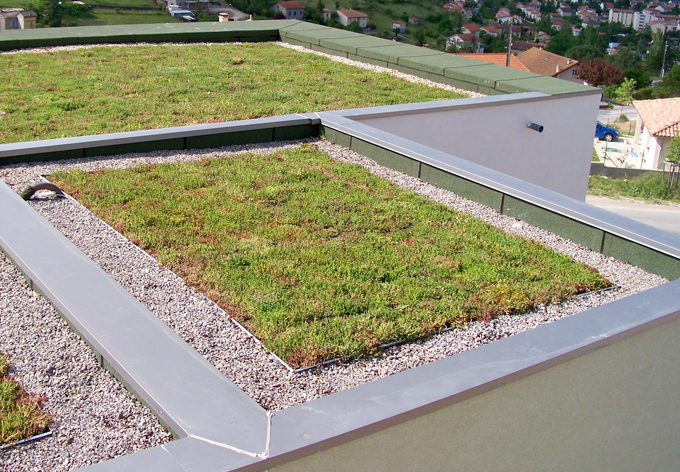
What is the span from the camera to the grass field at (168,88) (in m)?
8.69

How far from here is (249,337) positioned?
3936 millimetres

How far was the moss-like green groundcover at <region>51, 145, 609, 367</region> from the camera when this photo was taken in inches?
163

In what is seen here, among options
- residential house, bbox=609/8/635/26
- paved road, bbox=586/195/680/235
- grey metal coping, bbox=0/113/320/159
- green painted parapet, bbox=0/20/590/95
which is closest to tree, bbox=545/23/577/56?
residential house, bbox=609/8/635/26

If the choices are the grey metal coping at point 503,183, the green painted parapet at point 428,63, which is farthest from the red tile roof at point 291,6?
the grey metal coping at point 503,183

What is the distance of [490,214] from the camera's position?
6.04 meters

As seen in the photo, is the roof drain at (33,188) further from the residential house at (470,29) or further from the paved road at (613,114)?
the residential house at (470,29)

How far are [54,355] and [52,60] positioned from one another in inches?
413

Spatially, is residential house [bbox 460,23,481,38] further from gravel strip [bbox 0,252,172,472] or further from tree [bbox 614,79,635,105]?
gravel strip [bbox 0,252,172,472]

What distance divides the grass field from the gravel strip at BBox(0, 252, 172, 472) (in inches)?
182

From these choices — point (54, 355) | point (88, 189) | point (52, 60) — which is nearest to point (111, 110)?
point (88, 189)

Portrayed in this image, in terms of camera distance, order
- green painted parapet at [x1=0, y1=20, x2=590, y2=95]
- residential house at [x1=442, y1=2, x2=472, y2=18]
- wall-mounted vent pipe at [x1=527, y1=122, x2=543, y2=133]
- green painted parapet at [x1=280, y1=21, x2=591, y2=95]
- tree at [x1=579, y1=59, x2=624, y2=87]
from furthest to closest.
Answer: residential house at [x1=442, y1=2, x2=472, y2=18]
tree at [x1=579, y1=59, x2=624, y2=87]
green painted parapet at [x1=0, y1=20, x2=590, y2=95]
green painted parapet at [x1=280, y1=21, x2=591, y2=95]
wall-mounted vent pipe at [x1=527, y1=122, x2=543, y2=133]

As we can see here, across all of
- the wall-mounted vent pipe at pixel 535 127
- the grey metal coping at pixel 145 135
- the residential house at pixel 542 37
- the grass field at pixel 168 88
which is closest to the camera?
the grey metal coping at pixel 145 135

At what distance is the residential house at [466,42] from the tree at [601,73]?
2039cm

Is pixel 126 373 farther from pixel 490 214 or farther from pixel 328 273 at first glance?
pixel 490 214
